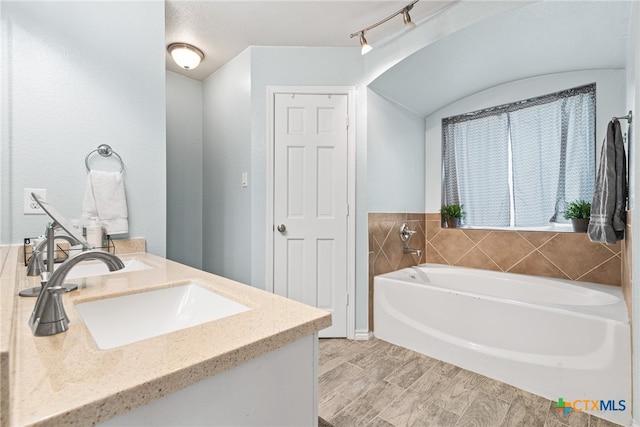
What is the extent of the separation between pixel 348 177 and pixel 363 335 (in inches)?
51.9

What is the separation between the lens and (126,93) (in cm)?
170

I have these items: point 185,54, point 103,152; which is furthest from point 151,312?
point 185,54

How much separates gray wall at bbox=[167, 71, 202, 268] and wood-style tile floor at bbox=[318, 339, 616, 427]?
183cm

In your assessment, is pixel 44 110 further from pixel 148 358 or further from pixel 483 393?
pixel 483 393

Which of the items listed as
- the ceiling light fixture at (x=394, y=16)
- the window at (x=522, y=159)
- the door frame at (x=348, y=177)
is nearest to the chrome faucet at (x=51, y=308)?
the door frame at (x=348, y=177)

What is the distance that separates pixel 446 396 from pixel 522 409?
1.23ft

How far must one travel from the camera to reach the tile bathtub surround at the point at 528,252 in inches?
91.5

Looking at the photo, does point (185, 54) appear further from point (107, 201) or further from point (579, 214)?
point (579, 214)

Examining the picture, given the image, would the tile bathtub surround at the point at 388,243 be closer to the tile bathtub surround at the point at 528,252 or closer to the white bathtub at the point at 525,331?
the white bathtub at the point at 525,331

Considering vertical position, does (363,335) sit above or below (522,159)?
below

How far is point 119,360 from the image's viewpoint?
1.67ft

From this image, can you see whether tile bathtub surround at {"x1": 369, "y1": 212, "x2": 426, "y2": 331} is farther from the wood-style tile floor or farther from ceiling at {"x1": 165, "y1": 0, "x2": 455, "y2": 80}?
ceiling at {"x1": 165, "y1": 0, "x2": 455, "y2": 80}

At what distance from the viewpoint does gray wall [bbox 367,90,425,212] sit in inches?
102

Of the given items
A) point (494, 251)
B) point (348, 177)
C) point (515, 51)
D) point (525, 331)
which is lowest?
point (525, 331)
